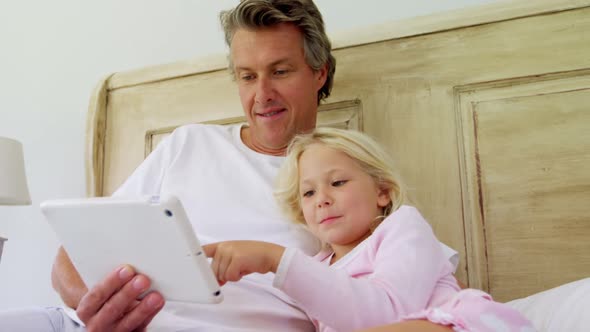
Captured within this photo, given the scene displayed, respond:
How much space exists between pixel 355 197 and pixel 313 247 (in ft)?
0.66

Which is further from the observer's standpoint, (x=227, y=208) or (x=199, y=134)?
(x=199, y=134)

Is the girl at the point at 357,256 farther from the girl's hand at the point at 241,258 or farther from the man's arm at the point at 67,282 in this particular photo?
the man's arm at the point at 67,282

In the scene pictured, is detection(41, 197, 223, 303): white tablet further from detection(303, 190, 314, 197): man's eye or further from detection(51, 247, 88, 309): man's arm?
detection(303, 190, 314, 197): man's eye

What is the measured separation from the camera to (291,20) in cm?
134

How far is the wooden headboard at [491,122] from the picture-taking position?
1.22m

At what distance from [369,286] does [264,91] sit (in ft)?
1.97

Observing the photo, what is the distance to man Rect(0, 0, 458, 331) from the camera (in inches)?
42.1

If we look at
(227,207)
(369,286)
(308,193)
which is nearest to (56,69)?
(227,207)

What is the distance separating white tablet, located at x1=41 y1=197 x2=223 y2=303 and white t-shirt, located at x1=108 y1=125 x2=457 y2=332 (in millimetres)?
207

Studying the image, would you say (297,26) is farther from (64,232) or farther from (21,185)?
(21,185)

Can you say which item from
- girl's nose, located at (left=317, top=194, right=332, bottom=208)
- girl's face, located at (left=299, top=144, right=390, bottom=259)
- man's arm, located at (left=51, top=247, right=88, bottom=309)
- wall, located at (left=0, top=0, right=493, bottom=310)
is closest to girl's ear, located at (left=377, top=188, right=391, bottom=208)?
girl's face, located at (left=299, top=144, right=390, bottom=259)

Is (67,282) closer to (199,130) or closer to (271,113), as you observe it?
(199,130)

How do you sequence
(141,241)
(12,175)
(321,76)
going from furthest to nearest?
(12,175) < (321,76) < (141,241)

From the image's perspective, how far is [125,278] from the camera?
2.62 feet
